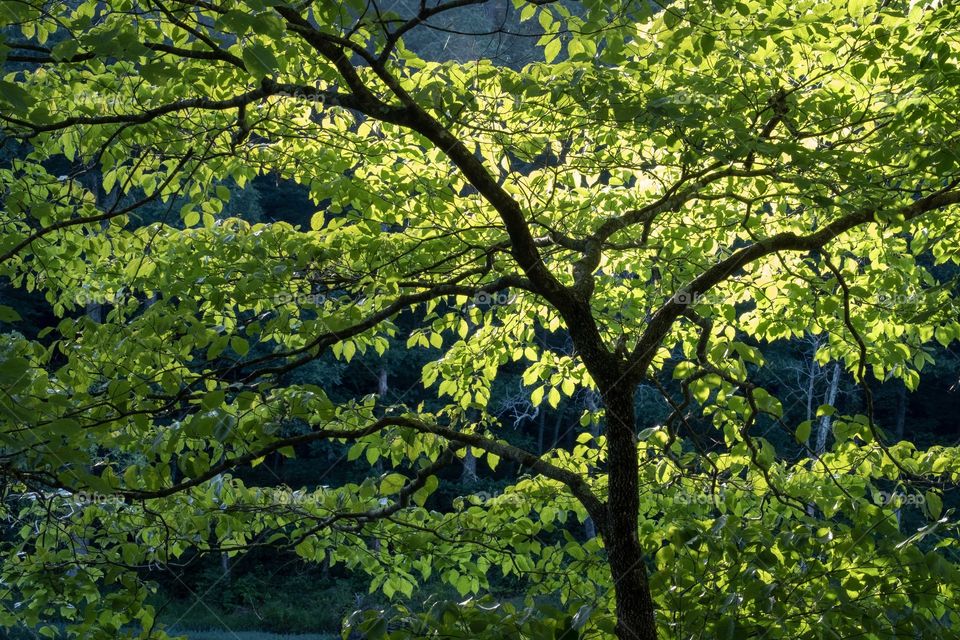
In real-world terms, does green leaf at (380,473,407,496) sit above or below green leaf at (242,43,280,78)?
below

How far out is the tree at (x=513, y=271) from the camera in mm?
3283

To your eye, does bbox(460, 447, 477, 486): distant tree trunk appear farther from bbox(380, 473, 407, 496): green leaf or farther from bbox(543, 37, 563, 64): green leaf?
bbox(543, 37, 563, 64): green leaf

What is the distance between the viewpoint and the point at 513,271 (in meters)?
5.61

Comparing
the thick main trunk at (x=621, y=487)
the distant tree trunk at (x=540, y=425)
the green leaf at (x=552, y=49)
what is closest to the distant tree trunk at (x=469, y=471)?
the distant tree trunk at (x=540, y=425)

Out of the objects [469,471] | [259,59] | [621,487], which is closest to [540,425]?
[469,471]

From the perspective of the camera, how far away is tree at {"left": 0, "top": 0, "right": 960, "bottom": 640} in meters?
3.28

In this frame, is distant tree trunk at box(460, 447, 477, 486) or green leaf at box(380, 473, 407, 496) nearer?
green leaf at box(380, 473, 407, 496)

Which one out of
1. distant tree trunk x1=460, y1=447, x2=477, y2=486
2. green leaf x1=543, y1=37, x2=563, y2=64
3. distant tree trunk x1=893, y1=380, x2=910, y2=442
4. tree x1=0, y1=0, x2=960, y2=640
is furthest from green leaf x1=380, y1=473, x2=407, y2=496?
distant tree trunk x1=893, y1=380, x2=910, y2=442

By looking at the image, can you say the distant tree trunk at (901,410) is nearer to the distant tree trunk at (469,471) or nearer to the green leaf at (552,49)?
the distant tree trunk at (469,471)

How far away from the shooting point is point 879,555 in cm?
325

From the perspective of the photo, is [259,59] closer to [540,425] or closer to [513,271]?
[513,271]

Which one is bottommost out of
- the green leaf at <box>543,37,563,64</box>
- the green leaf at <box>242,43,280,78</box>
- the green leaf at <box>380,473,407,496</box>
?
the green leaf at <box>380,473,407,496</box>

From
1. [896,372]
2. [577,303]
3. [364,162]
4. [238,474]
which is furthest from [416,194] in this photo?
[238,474]

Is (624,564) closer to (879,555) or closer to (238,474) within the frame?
(879,555)
